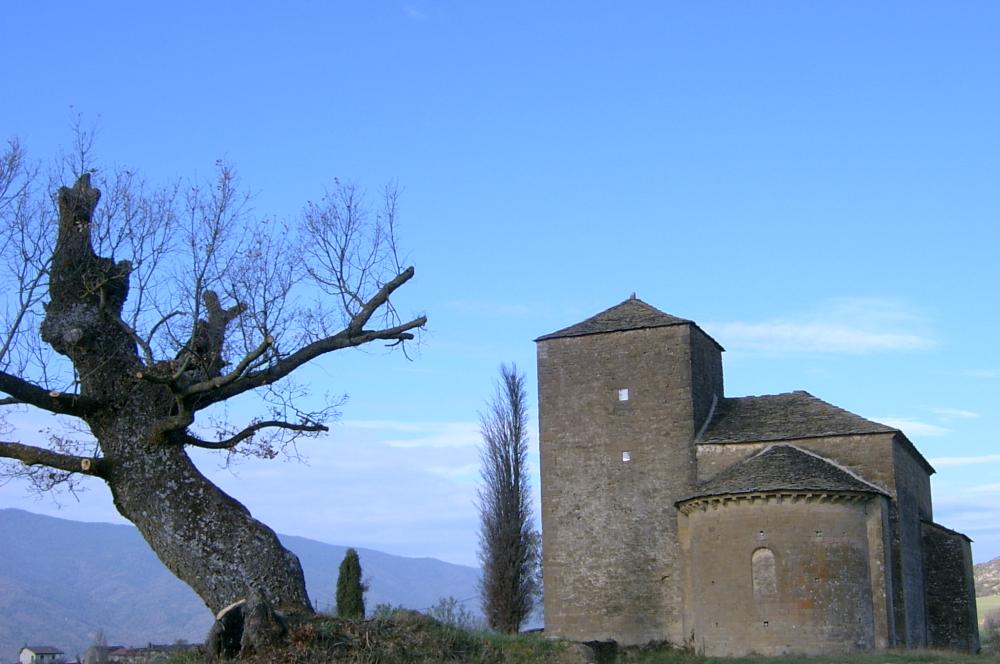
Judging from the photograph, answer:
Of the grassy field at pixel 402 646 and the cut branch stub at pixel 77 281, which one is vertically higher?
the cut branch stub at pixel 77 281

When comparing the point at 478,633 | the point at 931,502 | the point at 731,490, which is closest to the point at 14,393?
the point at 478,633

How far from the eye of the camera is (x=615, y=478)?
28109mm

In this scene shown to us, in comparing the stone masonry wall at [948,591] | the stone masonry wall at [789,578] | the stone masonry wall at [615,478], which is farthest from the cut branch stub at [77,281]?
the stone masonry wall at [948,591]

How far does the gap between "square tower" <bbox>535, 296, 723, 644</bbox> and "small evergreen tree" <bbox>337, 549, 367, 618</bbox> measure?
501 cm

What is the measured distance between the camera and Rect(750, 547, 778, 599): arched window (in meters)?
23.8

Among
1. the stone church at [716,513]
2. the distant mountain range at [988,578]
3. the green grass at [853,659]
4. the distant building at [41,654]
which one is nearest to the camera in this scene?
the green grass at [853,659]

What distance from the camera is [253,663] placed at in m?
10.6

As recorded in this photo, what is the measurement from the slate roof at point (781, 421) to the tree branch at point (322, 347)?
1644cm

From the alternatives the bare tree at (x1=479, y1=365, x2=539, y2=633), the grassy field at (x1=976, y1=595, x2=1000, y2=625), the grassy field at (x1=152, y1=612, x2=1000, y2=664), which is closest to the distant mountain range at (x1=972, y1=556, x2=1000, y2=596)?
the grassy field at (x1=976, y1=595, x2=1000, y2=625)

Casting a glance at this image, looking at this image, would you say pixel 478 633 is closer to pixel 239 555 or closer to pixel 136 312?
pixel 239 555

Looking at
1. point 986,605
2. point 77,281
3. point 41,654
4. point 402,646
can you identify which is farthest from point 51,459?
point 41,654

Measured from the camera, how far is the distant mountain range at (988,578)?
94312 mm

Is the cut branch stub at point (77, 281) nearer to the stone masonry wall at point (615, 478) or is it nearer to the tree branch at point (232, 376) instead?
the tree branch at point (232, 376)

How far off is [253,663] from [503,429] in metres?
24.9
